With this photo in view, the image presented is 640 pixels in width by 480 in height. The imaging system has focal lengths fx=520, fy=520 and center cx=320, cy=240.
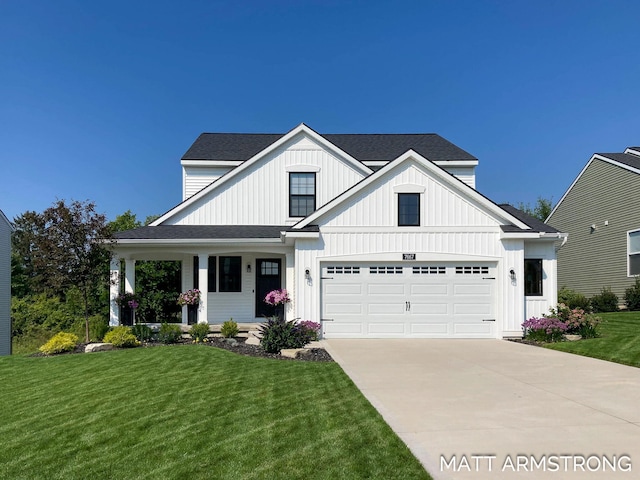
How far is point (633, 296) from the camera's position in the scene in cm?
2167

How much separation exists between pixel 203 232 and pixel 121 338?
16.5 feet

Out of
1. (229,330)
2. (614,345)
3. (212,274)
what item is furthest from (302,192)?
(614,345)

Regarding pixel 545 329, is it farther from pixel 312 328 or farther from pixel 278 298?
pixel 278 298

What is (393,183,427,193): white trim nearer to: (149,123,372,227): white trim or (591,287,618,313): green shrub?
(149,123,372,227): white trim

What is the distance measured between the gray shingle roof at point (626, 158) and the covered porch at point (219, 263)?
16184 mm

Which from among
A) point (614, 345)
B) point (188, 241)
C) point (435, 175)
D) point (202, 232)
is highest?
point (435, 175)

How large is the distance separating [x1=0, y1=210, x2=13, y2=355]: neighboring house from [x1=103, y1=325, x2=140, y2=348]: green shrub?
14957 mm

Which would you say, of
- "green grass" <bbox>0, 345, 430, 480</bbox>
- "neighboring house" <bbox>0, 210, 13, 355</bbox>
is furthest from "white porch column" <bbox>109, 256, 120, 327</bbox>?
"neighboring house" <bbox>0, 210, 13, 355</bbox>

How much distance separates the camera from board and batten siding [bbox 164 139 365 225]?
1917 centimetres

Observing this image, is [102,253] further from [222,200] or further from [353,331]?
[353,331]

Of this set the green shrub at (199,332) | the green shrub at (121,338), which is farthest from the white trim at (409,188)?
the green shrub at (121,338)

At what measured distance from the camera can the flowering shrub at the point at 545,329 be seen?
1510 cm

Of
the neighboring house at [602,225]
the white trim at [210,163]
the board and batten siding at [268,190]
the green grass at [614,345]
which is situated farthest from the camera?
the neighboring house at [602,225]

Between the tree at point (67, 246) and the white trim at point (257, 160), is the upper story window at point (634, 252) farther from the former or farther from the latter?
the tree at point (67, 246)
